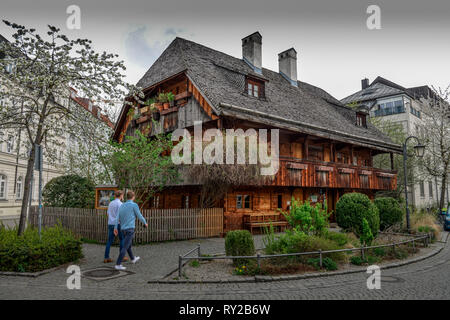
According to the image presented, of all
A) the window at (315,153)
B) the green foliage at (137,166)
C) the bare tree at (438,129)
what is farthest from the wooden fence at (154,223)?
the bare tree at (438,129)

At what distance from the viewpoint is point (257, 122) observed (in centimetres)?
1655

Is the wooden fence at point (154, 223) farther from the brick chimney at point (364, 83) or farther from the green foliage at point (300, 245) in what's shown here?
the brick chimney at point (364, 83)

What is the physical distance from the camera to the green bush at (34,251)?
747cm

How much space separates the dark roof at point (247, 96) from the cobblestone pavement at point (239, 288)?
958 cm

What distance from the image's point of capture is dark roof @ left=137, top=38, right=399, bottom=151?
55.6 feet

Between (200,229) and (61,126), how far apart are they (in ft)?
22.5

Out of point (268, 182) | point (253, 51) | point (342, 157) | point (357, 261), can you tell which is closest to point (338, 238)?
point (357, 261)

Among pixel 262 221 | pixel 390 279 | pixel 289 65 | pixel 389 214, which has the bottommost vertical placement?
pixel 390 279

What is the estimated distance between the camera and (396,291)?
6363 mm

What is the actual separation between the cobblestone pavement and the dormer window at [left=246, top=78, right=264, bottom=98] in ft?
45.2

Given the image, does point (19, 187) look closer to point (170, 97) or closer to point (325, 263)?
point (170, 97)

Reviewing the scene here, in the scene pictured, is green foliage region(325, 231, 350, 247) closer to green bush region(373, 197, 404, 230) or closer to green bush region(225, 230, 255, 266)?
green bush region(225, 230, 255, 266)

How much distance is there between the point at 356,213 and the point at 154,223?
7.47 m

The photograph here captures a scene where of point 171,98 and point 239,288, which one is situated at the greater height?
point 171,98
